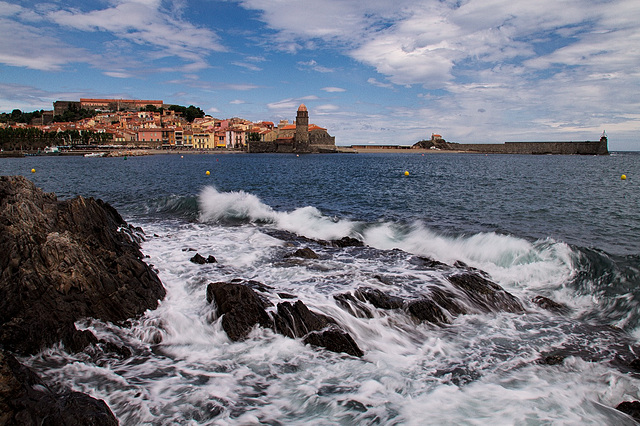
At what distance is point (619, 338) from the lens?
284 inches

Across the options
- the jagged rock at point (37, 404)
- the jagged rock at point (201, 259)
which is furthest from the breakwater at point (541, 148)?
the jagged rock at point (37, 404)

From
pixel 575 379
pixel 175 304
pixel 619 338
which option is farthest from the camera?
pixel 175 304

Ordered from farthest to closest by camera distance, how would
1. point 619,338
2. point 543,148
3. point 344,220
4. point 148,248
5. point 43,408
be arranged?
1. point 543,148
2. point 344,220
3. point 148,248
4. point 619,338
5. point 43,408

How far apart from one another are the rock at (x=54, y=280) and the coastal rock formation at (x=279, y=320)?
153 cm

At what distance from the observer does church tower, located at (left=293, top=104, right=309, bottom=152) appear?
132 meters

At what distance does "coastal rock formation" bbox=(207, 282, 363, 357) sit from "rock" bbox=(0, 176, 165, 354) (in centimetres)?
153

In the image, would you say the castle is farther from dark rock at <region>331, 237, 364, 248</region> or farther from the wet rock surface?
the wet rock surface

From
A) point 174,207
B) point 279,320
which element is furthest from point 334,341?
point 174,207

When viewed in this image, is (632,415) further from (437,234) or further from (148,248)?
(148,248)

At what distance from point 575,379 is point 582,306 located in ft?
11.6

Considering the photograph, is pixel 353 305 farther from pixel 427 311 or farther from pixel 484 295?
pixel 484 295

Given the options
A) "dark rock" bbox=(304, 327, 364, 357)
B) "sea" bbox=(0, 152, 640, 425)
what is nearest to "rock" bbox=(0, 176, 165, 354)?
"sea" bbox=(0, 152, 640, 425)

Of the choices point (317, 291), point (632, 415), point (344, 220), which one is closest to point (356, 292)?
point (317, 291)

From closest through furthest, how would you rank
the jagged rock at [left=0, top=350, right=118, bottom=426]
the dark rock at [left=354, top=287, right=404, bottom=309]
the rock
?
the jagged rock at [left=0, top=350, right=118, bottom=426], the rock, the dark rock at [left=354, top=287, right=404, bottom=309]
